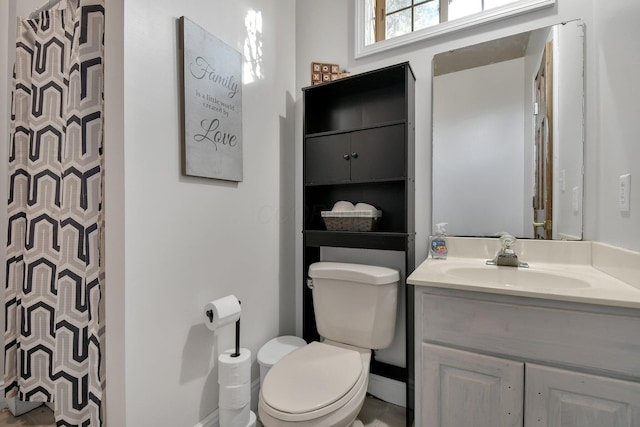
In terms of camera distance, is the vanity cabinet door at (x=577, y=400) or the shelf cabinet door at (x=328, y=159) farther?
the shelf cabinet door at (x=328, y=159)

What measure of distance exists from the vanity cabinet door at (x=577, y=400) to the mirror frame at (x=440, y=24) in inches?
61.2

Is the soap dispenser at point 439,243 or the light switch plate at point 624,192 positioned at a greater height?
the light switch plate at point 624,192

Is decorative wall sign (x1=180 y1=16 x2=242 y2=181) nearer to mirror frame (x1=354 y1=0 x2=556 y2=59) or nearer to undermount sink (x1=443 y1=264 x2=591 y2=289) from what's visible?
mirror frame (x1=354 y1=0 x2=556 y2=59)

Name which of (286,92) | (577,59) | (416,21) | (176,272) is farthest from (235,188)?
(577,59)

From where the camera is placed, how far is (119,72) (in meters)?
1.01

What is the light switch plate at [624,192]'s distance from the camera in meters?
1.00

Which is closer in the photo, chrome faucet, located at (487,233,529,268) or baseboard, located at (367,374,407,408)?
chrome faucet, located at (487,233,529,268)

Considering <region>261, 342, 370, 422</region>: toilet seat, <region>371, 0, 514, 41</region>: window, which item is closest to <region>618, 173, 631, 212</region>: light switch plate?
<region>371, 0, 514, 41</region>: window

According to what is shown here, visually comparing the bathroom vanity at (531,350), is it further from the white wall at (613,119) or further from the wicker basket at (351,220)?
the wicker basket at (351,220)

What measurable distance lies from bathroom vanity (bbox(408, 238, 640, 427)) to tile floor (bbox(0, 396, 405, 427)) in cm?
55

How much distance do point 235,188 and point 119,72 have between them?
0.67 meters

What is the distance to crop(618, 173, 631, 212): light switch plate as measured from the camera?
100cm

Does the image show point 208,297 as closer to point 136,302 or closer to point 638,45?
point 136,302

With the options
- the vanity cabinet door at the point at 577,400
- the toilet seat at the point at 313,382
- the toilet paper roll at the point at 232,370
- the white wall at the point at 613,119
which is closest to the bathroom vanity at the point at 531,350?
the vanity cabinet door at the point at 577,400
